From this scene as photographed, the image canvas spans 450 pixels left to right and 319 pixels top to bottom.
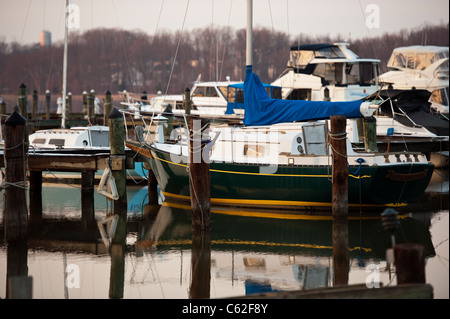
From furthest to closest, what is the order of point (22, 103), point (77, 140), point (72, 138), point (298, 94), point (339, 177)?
1. point (298, 94)
2. point (22, 103)
3. point (72, 138)
4. point (77, 140)
5. point (339, 177)

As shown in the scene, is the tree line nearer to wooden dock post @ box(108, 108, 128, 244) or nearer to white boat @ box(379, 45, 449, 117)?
white boat @ box(379, 45, 449, 117)

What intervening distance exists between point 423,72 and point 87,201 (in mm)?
25296

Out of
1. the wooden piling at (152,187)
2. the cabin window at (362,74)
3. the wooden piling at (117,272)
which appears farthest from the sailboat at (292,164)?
the cabin window at (362,74)

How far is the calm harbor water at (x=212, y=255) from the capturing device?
1226cm

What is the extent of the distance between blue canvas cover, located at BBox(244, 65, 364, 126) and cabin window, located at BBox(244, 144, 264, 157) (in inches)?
37.0

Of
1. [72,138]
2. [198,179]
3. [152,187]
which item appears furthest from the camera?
[72,138]

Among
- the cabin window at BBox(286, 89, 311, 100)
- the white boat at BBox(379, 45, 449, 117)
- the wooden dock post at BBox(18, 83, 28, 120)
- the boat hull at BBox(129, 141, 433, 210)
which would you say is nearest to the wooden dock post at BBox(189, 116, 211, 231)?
the boat hull at BBox(129, 141, 433, 210)

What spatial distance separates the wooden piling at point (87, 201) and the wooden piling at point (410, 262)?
10.2 m

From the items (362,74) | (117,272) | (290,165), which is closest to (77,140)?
(290,165)

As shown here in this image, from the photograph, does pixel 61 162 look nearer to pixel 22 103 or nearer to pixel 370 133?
pixel 370 133

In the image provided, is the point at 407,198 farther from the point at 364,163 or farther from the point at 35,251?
the point at 35,251

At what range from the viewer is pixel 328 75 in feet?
118
